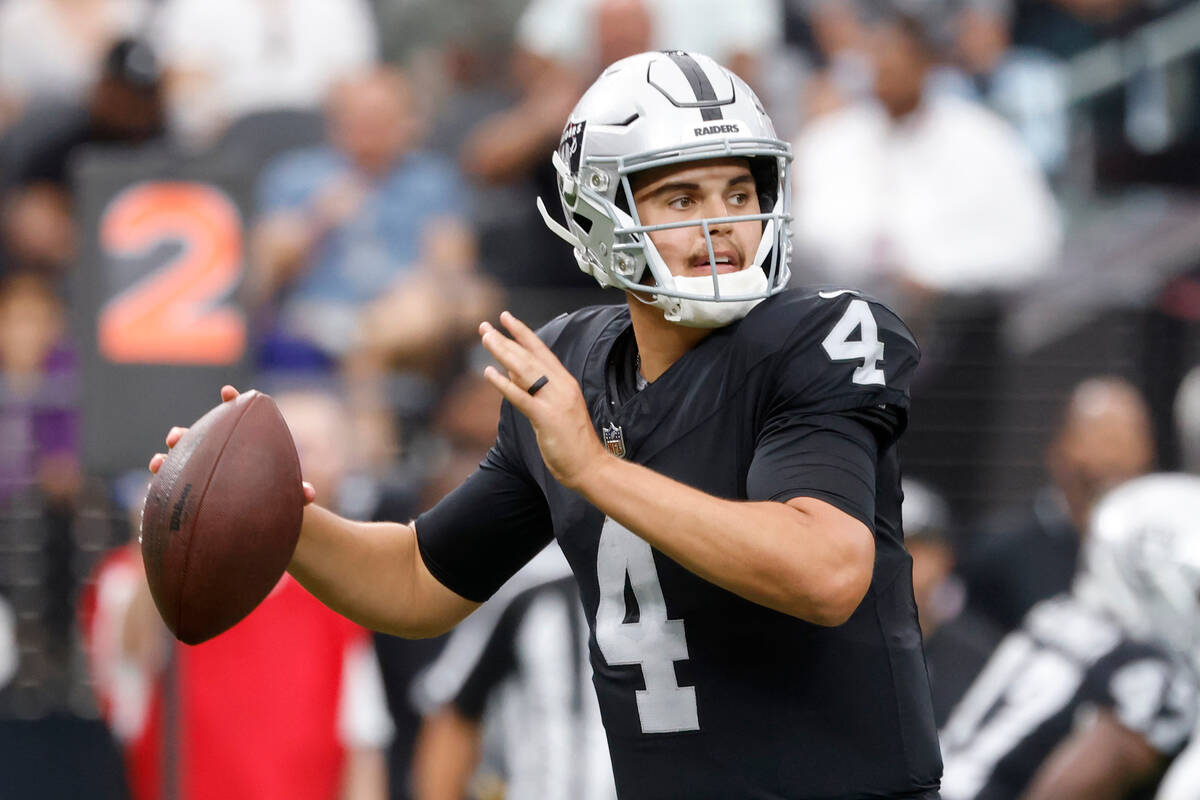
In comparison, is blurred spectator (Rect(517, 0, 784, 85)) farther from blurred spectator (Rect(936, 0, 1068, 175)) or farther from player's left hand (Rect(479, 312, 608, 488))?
player's left hand (Rect(479, 312, 608, 488))

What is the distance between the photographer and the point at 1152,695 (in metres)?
4.44

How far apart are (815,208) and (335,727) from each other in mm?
3230

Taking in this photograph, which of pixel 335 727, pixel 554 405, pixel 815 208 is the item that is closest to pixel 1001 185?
pixel 815 208

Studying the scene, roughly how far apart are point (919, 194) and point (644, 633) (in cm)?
472

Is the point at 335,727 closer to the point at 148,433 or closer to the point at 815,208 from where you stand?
the point at 148,433

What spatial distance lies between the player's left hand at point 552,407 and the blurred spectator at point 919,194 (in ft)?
14.8

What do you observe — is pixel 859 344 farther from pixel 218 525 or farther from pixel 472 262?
pixel 472 262

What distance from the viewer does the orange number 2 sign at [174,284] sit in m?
4.37

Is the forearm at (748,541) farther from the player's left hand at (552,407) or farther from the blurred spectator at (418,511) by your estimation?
the blurred spectator at (418,511)

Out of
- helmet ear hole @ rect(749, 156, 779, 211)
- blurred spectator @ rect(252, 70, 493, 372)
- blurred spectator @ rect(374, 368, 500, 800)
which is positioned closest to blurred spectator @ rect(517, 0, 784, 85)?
blurred spectator @ rect(252, 70, 493, 372)

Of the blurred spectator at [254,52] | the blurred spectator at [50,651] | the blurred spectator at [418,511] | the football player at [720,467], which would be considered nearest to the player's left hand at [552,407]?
the football player at [720,467]

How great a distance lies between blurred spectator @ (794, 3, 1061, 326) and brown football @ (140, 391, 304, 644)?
431 cm

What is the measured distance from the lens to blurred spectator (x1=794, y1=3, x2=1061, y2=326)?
6879 millimetres

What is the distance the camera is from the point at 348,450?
6.01 meters
